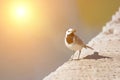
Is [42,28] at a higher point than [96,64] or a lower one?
higher

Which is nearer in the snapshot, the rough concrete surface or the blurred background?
the rough concrete surface

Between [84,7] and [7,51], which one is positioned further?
[84,7]

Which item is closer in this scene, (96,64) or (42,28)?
(96,64)

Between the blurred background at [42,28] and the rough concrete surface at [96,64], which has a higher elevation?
the blurred background at [42,28]

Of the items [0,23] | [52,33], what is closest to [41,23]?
[52,33]

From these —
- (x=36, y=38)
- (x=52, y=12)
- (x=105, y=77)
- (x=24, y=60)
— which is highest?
(x=52, y=12)

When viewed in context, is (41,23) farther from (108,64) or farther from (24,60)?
(108,64)

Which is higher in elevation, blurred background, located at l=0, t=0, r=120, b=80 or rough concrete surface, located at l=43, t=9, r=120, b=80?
blurred background, located at l=0, t=0, r=120, b=80

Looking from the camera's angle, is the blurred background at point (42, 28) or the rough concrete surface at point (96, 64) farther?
the blurred background at point (42, 28)
